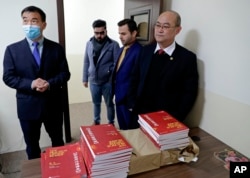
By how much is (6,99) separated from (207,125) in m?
1.83

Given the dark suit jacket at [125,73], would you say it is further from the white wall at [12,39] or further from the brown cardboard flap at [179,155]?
the brown cardboard flap at [179,155]

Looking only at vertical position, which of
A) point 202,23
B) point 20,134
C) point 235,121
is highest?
point 202,23

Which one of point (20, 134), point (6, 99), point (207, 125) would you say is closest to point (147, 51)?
point (207, 125)

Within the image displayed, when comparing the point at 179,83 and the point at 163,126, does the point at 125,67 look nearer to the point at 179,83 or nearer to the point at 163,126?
the point at 179,83

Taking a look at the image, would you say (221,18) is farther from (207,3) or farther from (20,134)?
(20,134)

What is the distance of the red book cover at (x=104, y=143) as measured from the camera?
30.9 inches

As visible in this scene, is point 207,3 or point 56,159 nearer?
point 56,159

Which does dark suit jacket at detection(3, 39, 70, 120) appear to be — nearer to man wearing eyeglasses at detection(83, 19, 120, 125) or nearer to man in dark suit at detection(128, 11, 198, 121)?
man in dark suit at detection(128, 11, 198, 121)

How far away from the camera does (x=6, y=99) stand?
75.2 inches

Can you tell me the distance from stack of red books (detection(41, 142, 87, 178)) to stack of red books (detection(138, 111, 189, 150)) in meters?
0.36

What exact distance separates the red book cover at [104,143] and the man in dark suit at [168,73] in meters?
0.58

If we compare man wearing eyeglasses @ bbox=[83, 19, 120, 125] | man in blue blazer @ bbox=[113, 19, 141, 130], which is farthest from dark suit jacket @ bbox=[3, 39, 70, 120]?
man wearing eyeglasses @ bbox=[83, 19, 120, 125]

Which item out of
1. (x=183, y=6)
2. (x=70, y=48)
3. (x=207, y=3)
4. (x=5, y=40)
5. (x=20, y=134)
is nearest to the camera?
(x=207, y=3)

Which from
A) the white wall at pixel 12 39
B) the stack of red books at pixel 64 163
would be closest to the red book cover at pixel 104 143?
the stack of red books at pixel 64 163
